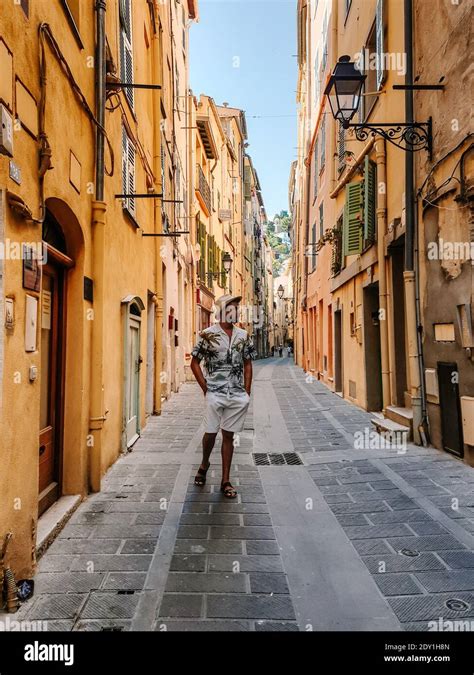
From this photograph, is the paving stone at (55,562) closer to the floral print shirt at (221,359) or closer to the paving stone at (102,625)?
the paving stone at (102,625)

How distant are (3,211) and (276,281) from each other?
8641 cm

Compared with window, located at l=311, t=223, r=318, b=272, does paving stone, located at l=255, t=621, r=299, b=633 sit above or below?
below

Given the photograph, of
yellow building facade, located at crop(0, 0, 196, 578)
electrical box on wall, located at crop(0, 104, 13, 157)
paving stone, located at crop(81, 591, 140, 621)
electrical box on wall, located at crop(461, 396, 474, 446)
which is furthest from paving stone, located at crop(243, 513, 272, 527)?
electrical box on wall, located at crop(0, 104, 13, 157)

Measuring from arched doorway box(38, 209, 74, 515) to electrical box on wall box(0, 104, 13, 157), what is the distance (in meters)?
1.26

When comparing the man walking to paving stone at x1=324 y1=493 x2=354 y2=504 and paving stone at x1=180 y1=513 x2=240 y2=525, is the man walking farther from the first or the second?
paving stone at x1=324 y1=493 x2=354 y2=504

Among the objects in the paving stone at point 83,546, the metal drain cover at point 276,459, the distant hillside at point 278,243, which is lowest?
the paving stone at point 83,546

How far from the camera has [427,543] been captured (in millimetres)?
3594

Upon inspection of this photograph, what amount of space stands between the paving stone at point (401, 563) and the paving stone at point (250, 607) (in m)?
0.71

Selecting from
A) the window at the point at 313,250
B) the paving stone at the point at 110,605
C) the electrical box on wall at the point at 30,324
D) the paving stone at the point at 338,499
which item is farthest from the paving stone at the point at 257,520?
the window at the point at 313,250

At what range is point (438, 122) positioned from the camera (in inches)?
249

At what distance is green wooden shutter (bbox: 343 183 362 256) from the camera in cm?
1023

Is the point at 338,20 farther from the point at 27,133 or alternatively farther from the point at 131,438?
the point at 27,133

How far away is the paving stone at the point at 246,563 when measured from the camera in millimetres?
3248
